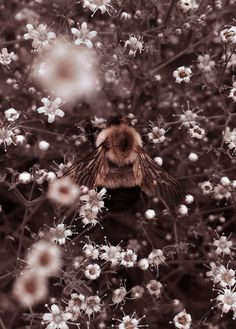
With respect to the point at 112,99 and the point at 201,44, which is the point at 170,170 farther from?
the point at 201,44

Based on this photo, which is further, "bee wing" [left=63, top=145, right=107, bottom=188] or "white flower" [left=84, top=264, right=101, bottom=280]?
"white flower" [left=84, top=264, right=101, bottom=280]

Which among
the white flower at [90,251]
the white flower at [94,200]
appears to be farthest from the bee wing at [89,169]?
the white flower at [90,251]

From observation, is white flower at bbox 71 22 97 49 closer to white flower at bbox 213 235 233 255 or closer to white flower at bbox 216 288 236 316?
white flower at bbox 213 235 233 255

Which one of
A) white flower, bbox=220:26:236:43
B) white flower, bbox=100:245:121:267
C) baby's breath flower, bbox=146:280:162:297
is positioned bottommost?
baby's breath flower, bbox=146:280:162:297

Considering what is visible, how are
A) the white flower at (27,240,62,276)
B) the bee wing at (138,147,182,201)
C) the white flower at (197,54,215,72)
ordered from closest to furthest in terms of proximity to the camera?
the white flower at (27,240,62,276) < the bee wing at (138,147,182,201) < the white flower at (197,54,215,72)

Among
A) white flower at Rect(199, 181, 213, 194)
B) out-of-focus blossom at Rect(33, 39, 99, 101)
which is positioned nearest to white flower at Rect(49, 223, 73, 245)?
out-of-focus blossom at Rect(33, 39, 99, 101)

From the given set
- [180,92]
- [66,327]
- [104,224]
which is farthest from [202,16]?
[66,327]
